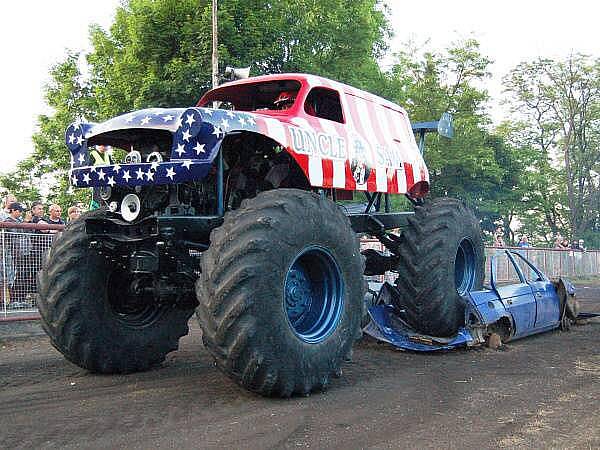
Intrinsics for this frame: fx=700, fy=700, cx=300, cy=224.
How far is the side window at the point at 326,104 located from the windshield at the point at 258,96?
0.22 metres

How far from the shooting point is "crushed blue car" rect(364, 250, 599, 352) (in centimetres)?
862

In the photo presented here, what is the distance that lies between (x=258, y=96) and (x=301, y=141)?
5.63 feet

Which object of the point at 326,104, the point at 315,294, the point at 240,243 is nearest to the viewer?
the point at 240,243

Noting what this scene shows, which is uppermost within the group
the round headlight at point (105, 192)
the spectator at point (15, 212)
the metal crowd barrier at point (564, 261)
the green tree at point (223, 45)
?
the green tree at point (223, 45)

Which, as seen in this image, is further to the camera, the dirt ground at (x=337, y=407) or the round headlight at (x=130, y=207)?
the round headlight at (x=130, y=207)

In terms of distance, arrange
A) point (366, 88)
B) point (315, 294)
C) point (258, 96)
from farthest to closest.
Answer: point (366, 88) < point (258, 96) < point (315, 294)

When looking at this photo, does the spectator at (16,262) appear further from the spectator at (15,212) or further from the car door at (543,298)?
the car door at (543,298)

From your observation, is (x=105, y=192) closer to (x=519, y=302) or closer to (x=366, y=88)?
(x=519, y=302)

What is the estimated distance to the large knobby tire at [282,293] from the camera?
18.2 feet

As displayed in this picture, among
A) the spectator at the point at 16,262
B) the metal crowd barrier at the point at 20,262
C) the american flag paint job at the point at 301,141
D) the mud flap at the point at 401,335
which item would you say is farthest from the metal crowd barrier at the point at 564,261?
the spectator at the point at 16,262

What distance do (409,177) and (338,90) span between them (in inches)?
66.6

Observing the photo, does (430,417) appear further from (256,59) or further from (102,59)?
(102,59)

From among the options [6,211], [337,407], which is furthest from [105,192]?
[6,211]

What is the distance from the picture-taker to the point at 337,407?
Answer: 577 cm
